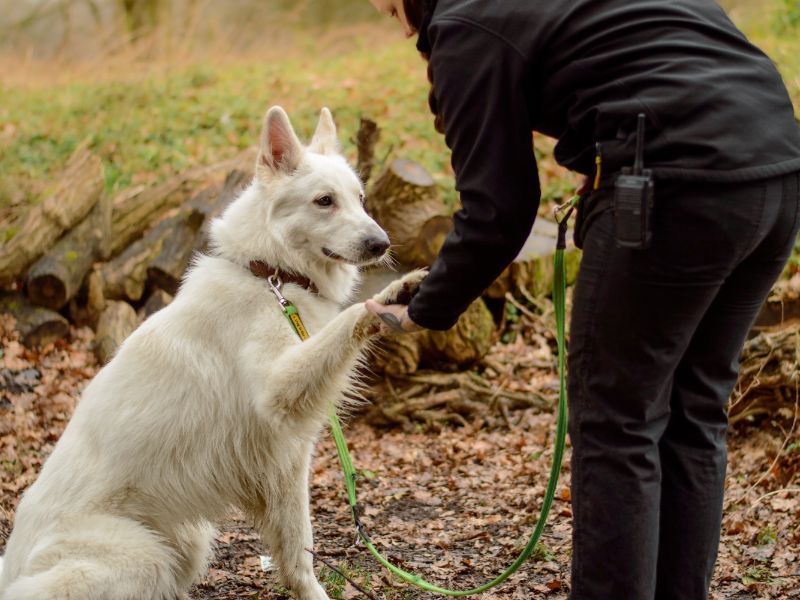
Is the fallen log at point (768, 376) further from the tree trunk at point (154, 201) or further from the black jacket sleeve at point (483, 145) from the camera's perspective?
the tree trunk at point (154, 201)

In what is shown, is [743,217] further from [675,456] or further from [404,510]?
[404,510]

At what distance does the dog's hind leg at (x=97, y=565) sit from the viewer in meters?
2.99

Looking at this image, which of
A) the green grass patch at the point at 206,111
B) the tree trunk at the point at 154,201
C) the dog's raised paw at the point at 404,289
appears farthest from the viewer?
the green grass patch at the point at 206,111

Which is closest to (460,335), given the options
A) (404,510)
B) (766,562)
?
(404,510)

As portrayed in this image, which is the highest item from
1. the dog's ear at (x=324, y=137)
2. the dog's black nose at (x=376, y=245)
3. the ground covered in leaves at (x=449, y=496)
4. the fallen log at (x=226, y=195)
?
the dog's ear at (x=324, y=137)

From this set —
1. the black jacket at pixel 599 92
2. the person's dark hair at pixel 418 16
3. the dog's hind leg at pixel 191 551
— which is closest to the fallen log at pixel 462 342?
the dog's hind leg at pixel 191 551

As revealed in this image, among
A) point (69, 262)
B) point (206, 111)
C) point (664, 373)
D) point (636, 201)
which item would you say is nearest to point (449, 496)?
point (664, 373)

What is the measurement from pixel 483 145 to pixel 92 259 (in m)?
6.33

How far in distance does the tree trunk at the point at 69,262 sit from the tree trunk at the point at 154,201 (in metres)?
0.20

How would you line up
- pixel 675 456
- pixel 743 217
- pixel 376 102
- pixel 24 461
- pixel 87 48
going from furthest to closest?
pixel 87 48 < pixel 376 102 < pixel 24 461 < pixel 675 456 < pixel 743 217

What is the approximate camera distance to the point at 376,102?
12234mm

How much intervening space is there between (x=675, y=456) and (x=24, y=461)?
456 cm

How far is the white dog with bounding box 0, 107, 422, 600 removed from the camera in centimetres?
316

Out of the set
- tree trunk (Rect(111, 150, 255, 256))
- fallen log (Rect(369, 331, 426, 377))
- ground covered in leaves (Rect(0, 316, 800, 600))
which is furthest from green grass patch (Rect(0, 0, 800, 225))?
ground covered in leaves (Rect(0, 316, 800, 600))
